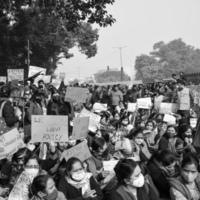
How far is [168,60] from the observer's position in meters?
120

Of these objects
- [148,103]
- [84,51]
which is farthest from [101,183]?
[84,51]

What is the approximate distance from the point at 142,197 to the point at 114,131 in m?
4.42

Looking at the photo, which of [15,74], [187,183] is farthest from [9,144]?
[15,74]

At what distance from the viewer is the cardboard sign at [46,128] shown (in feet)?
20.6

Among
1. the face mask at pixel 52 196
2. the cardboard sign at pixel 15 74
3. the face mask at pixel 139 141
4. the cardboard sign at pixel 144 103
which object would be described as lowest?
the face mask at pixel 52 196

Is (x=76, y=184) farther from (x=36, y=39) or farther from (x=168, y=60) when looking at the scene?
(x=168, y=60)

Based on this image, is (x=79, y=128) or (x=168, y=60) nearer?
(x=79, y=128)

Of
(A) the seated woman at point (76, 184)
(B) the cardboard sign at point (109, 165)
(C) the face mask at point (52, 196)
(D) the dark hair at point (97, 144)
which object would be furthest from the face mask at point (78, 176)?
(D) the dark hair at point (97, 144)

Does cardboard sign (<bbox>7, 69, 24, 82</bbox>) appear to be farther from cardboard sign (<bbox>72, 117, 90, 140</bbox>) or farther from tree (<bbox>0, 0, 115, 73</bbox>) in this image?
tree (<bbox>0, 0, 115, 73</bbox>)

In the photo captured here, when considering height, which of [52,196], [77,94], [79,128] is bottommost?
[52,196]

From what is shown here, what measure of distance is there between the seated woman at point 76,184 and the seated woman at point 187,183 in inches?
30.9

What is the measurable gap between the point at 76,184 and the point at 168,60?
385 ft

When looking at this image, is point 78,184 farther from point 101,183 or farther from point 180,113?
point 180,113

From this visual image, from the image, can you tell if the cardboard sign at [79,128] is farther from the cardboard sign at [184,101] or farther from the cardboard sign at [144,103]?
the cardboard sign at [144,103]
